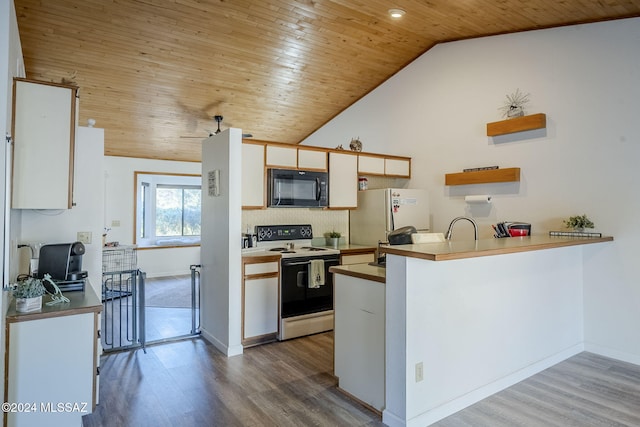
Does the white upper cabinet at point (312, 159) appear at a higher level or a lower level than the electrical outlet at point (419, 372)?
higher

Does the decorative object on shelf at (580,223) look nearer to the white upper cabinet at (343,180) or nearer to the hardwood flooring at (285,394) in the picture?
the hardwood flooring at (285,394)

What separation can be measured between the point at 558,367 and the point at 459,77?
3.36 meters

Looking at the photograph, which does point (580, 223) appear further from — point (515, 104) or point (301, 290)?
point (301, 290)

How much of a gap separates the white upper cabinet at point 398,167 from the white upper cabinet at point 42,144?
145 inches

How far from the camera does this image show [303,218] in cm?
480

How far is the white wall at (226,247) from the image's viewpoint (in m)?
3.57

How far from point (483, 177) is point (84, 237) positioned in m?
4.14

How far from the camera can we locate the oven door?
3990mm

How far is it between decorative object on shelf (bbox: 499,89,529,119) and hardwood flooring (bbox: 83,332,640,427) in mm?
2517

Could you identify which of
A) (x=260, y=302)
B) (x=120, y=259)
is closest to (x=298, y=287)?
(x=260, y=302)

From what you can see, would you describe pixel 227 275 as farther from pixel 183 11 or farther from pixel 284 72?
pixel 284 72

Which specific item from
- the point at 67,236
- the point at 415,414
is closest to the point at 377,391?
the point at 415,414

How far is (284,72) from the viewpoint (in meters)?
5.06

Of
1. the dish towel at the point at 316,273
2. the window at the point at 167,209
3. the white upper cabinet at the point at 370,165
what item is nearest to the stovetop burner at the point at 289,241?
the dish towel at the point at 316,273
